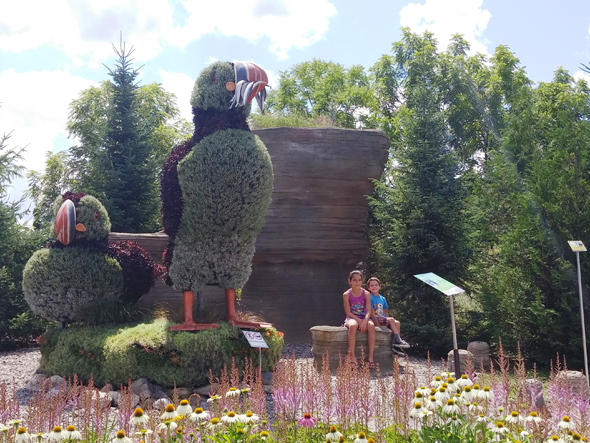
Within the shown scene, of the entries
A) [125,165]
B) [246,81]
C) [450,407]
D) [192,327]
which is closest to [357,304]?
[192,327]

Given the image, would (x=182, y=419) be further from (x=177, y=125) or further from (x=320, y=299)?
(x=177, y=125)

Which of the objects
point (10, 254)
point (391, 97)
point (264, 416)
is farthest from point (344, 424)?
point (391, 97)

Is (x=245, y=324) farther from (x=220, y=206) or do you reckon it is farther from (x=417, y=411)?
(x=417, y=411)

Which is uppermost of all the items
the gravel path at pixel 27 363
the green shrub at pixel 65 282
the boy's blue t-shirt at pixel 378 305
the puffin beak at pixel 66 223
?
the puffin beak at pixel 66 223

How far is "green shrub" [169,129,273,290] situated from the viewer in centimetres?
641

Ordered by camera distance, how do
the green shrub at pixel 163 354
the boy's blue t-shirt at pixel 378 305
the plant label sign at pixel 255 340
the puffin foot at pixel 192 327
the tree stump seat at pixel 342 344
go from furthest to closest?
1. the boy's blue t-shirt at pixel 378 305
2. the tree stump seat at pixel 342 344
3. the puffin foot at pixel 192 327
4. the green shrub at pixel 163 354
5. the plant label sign at pixel 255 340

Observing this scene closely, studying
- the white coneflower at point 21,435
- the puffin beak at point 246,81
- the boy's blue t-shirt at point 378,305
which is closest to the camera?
the white coneflower at point 21,435

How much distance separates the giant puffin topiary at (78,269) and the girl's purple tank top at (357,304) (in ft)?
9.45

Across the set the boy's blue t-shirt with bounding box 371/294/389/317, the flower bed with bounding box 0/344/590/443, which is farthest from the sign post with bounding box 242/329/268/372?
the boy's blue t-shirt with bounding box 371/294/389/317

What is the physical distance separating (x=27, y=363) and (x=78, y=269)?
267cm

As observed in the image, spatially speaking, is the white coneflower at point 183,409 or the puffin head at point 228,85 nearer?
the white coneflower at point 183,409

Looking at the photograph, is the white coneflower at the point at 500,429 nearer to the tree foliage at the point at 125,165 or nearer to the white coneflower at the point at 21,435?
the white coneflower at the point at 21,435

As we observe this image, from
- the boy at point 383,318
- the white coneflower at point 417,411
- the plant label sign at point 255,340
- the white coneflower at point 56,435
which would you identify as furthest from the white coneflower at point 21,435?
the boy at point 383,318

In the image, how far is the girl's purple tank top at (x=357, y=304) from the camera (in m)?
7.58
